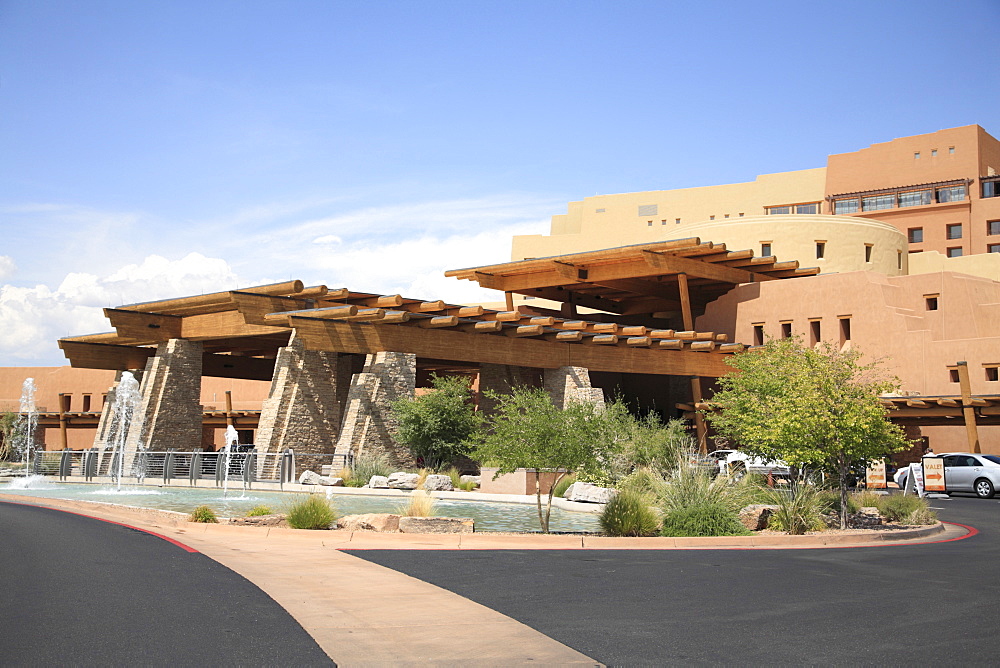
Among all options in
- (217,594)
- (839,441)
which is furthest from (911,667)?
(839,441)

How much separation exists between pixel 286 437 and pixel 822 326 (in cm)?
2463

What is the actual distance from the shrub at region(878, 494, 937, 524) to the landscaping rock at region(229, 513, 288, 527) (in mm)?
12681

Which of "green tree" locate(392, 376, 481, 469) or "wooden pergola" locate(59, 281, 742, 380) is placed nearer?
"wooden pergola" locate(59, 281, 742, 380)

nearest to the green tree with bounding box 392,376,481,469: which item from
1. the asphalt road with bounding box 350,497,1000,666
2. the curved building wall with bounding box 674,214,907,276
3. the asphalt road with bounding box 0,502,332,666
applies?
the asphalt road with bounding box 350,497,1000,666

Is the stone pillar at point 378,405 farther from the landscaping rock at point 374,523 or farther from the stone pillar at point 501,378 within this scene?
the landscaping rock at point 374,523

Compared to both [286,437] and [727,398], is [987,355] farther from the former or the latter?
[286,437]

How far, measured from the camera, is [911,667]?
22.2 ft

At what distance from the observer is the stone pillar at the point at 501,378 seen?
3859cm

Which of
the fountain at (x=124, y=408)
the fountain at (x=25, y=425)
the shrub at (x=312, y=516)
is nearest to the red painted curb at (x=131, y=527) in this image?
the shrub at (x=312, y=516)

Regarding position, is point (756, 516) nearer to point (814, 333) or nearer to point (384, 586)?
point (384, 586)

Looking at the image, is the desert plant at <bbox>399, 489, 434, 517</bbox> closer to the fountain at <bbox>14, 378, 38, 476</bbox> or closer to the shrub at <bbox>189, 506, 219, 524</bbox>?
the shrub at <bbox>189, 506, 219, 524</bbox>

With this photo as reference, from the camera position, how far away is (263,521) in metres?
16.4

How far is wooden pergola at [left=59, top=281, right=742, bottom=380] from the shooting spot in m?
32.8

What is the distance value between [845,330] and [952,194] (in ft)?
119
